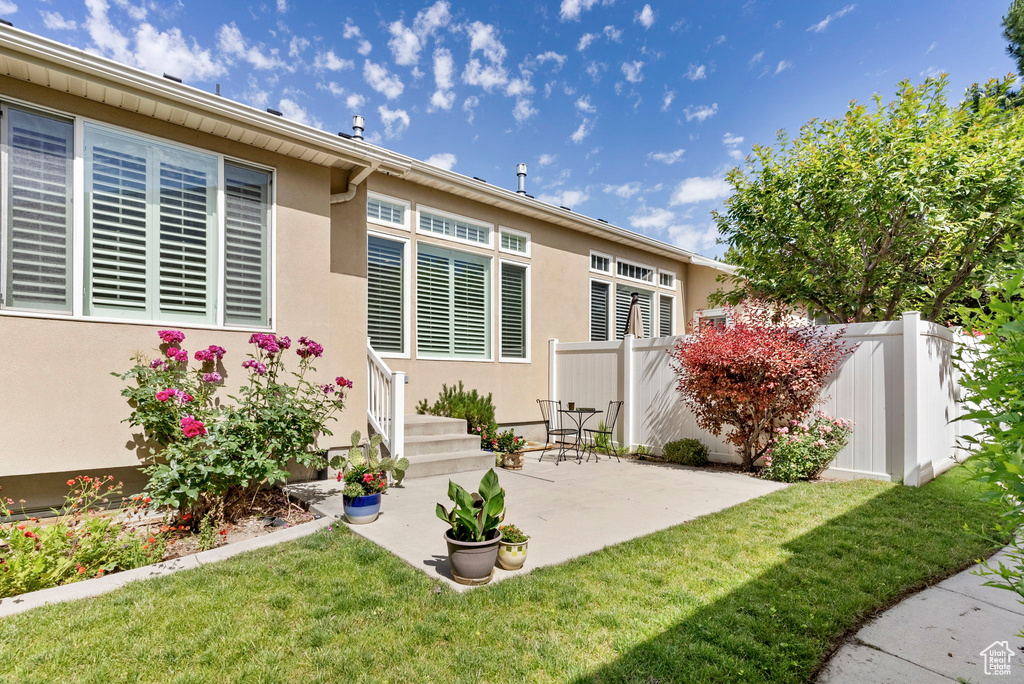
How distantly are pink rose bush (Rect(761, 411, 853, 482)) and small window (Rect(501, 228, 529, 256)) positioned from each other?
550 cm

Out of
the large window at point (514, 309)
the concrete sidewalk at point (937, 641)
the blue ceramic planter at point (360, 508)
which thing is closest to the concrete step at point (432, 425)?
the large window at point (514, 309)

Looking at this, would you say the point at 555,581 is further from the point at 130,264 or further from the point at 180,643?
the point at 130,264

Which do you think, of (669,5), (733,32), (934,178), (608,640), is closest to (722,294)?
(934,178)

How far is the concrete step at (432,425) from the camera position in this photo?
686cm

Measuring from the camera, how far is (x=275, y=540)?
13.3 feet

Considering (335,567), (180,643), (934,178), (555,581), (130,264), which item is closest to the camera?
(180,643)

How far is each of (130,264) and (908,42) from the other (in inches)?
515

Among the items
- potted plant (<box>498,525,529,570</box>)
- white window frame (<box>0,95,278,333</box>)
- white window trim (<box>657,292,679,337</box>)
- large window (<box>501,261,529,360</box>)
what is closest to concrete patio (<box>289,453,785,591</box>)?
potted plant (<box>498,525,529,570</box>)

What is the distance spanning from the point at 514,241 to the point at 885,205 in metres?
6.40

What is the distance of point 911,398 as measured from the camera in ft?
18.7

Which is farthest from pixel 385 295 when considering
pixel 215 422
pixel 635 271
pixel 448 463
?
pixel 635 271

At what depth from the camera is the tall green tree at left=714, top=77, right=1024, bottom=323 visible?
7824mm

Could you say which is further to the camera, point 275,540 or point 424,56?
point 424,56

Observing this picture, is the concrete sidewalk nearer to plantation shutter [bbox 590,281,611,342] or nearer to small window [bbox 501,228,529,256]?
small window [bbox 501,228,529,256]
